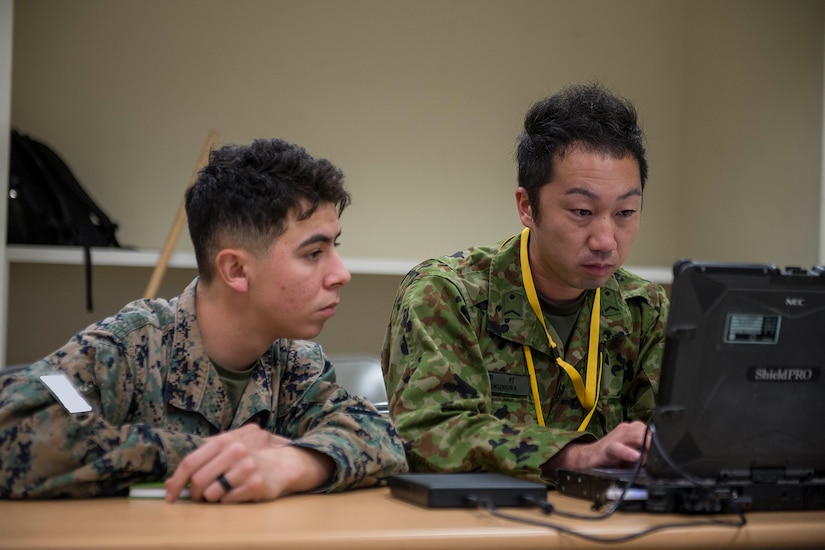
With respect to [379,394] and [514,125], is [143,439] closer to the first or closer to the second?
[379,394]

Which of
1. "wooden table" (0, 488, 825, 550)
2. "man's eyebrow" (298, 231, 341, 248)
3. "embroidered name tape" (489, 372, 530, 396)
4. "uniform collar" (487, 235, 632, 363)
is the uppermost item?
"man's eyebrow" (298, 231, 341, 248)

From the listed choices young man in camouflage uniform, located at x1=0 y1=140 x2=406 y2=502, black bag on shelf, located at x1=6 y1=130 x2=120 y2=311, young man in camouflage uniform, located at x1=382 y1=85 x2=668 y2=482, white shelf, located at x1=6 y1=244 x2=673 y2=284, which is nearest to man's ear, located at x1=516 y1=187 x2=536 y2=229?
young man in camouflage uniform, located at x1=382 y1=85 x2=668 y2=482

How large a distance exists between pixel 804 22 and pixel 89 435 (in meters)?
3.23

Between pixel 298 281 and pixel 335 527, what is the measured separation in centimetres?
55

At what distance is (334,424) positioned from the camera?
165 centimetres

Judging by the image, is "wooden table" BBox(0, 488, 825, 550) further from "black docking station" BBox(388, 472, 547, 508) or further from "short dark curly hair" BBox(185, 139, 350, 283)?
"short dark curly hair" BBox(185, 139, 350, 283)

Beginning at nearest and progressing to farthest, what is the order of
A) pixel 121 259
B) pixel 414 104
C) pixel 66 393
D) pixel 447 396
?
pixel 66 393, pixel 447 396, pixel 121 259, pixel 414 104

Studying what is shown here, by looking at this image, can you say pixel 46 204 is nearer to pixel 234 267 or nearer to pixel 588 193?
pixel 234 267

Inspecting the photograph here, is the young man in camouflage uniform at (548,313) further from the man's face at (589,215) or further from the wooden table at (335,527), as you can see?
the wooden table at (335,527)

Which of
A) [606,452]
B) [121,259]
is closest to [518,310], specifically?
[606,452]

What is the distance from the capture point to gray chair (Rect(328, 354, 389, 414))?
2.38 metres

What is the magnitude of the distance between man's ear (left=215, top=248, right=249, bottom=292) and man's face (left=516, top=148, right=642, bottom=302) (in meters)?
0.63

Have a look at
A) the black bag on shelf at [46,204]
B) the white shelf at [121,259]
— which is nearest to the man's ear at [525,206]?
the white shelf at [121,259]

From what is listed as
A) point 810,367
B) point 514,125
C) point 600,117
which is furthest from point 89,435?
point 514,125
